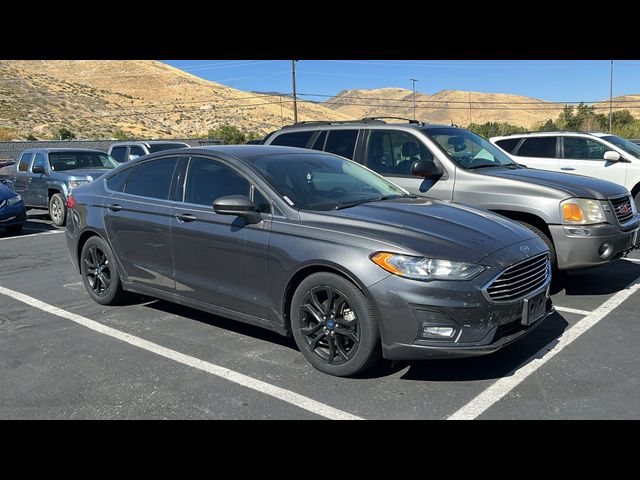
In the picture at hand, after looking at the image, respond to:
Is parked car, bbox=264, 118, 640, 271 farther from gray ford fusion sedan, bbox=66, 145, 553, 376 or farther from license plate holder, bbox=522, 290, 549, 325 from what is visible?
license plate holder, bbox=522, 290, 549, 325

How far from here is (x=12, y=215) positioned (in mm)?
10977

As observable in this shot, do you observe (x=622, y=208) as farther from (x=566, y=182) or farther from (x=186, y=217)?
(x=186, y=217)

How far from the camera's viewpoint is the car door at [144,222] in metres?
5.09

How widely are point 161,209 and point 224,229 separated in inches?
34.6

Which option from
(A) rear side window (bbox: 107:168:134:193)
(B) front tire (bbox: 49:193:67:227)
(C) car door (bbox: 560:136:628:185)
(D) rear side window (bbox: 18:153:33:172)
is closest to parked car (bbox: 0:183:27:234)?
(B) front tire (bbox: 49:193:67:227)

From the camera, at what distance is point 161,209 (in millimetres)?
5109

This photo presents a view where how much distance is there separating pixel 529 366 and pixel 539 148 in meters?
7.55

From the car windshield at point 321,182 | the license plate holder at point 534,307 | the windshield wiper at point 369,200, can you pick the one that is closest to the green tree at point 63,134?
the car windshield at point 321,182

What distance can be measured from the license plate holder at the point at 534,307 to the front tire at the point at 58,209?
35.1 ft

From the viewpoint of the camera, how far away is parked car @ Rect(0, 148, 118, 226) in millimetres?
12211

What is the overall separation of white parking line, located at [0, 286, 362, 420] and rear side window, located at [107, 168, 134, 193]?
51.8 inches

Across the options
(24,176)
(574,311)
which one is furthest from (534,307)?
(24,176)
